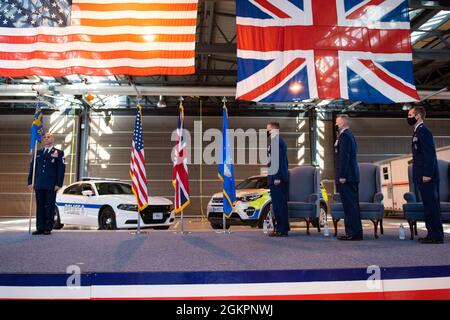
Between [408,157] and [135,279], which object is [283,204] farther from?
[408,157]

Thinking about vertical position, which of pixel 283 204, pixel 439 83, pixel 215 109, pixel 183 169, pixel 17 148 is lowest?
pixel 283 204

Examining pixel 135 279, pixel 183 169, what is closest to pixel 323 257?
pixel 135 279

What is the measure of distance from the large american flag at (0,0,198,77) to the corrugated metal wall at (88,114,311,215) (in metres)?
9.97

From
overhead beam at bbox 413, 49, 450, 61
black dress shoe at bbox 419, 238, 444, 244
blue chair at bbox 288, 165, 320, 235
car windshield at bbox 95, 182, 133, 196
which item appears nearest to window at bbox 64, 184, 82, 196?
car windshield at bbox 95, 182, 133, 196

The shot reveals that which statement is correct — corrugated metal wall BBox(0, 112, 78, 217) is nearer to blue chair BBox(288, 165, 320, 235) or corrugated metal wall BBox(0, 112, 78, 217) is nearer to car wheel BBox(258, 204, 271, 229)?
car wheel BBox(258, 204, 271, 229)

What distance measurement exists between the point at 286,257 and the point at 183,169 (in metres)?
3.05

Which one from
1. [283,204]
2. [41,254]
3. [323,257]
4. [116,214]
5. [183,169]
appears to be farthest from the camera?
[116,214]

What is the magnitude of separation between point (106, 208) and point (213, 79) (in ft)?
31.2

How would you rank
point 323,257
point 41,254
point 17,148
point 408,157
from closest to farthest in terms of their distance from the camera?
point 323,257, point 41,254, point 408,157, point 17,148

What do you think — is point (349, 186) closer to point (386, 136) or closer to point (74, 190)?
point (74, 190)

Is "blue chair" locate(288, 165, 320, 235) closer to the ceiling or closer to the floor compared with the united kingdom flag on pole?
closer to the floor

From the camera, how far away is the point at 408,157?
11.1 meters

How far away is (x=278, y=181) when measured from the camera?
4918mm

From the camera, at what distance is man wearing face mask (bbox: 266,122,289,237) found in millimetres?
4953
